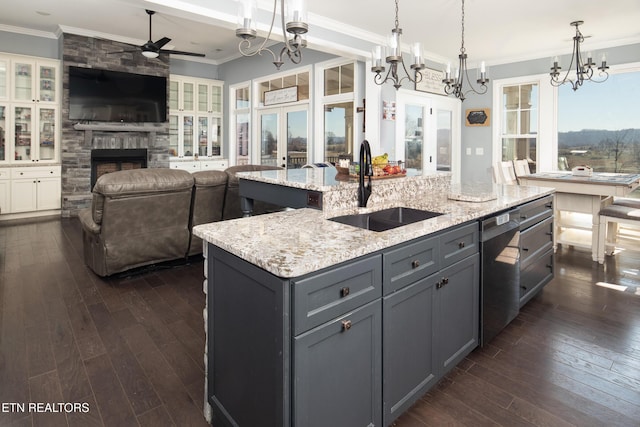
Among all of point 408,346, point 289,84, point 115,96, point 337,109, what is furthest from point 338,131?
point 408,346

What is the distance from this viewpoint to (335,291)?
1366 mm

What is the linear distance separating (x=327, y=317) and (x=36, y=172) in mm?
7016

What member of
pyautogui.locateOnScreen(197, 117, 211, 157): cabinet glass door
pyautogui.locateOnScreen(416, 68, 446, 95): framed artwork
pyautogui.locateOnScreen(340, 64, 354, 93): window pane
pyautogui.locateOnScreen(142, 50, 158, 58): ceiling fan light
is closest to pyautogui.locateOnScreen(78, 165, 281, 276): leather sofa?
pyautogui.locateOnScreen(340, 64, 354, 93): window pane

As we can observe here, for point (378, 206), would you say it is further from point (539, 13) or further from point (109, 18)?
point (109, 18)

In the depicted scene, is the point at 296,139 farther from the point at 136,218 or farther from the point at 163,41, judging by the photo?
the point at 136,218

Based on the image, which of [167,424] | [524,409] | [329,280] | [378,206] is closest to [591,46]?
[378,206]

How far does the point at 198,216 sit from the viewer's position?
153 inches

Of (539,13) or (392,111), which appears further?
(392,111)

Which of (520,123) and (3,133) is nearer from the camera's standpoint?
(3,133)

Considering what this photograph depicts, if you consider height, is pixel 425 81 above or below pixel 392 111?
above

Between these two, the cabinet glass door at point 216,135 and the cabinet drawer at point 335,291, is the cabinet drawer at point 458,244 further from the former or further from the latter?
the cabinet glass door at point 216,135

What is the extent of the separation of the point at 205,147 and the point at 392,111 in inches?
182

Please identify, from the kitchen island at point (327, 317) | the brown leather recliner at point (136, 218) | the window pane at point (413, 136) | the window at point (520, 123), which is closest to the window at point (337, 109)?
the window pane at point (413, 136)

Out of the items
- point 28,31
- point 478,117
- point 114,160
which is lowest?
point 114,160
